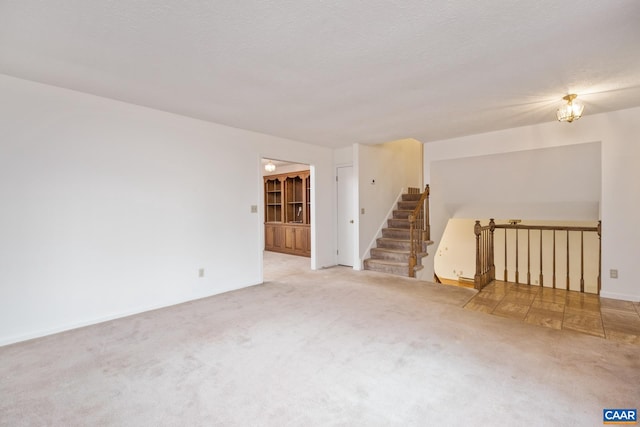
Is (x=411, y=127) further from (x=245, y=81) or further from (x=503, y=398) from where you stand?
(x=503, y=398)

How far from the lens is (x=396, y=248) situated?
5.77 metres

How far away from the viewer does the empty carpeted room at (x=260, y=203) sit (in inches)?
70.6

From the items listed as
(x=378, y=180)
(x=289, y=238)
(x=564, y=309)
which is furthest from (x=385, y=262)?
(x=289, y=238)

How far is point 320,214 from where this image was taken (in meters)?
5.67

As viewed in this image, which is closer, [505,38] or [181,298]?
[505,38]

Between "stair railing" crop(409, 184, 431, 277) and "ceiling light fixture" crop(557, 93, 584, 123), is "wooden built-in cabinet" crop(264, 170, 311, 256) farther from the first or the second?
"ceiling light fixture" crop(557, 93, 584, 123)

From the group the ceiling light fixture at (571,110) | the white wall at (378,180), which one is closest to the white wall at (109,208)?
the white wall at (378,180)

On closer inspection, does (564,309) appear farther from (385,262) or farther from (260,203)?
(260,203)

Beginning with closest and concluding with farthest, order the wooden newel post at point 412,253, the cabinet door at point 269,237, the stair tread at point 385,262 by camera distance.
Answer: the wooden newel post at point 412,253 < the stair tread at point 385,262 < the cabinet door at point 269,237

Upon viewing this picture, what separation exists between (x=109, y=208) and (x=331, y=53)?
2.83 meters

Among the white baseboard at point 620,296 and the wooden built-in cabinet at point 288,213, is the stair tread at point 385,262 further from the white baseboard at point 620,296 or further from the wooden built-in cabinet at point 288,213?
the white baseboard at point 620,296

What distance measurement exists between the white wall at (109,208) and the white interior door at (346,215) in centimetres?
202

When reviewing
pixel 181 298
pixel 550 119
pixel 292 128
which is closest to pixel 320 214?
pixel 292 128

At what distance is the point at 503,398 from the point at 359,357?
100cm
